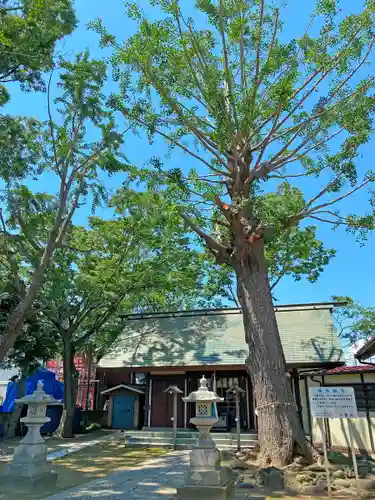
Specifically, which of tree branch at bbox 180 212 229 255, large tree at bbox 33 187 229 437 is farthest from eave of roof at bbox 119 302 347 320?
tree branch at bbox 180 212 229 255

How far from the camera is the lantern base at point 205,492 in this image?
6.44m

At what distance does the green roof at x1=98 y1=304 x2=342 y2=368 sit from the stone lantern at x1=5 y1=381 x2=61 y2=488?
7789 millimetres

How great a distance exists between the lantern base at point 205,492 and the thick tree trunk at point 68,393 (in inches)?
489

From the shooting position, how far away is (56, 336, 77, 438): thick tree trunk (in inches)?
679

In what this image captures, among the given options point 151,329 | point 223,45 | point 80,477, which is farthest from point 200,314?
point 223,45

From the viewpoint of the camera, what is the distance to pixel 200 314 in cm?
1864

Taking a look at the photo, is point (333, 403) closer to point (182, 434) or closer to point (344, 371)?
point (344, 371)

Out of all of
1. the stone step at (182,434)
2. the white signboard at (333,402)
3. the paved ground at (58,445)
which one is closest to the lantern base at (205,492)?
the white signboard at (333,402)

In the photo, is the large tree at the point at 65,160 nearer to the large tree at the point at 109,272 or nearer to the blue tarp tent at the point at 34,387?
the large tree at the point at 109,272

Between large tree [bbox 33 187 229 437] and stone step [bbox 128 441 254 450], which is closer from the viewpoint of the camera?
stone step [bbox 128 441 254 450]

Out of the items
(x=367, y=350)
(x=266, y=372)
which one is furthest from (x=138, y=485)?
(x=367, y=350)

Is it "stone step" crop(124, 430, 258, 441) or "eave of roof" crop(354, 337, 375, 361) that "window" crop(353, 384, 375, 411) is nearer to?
"eave of roof" crop(354, 337, 375, 361)

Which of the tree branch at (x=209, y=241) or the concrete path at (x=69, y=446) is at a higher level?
the tree branch at (x=209, y=241)

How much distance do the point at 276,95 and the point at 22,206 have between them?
7945 millimetres
